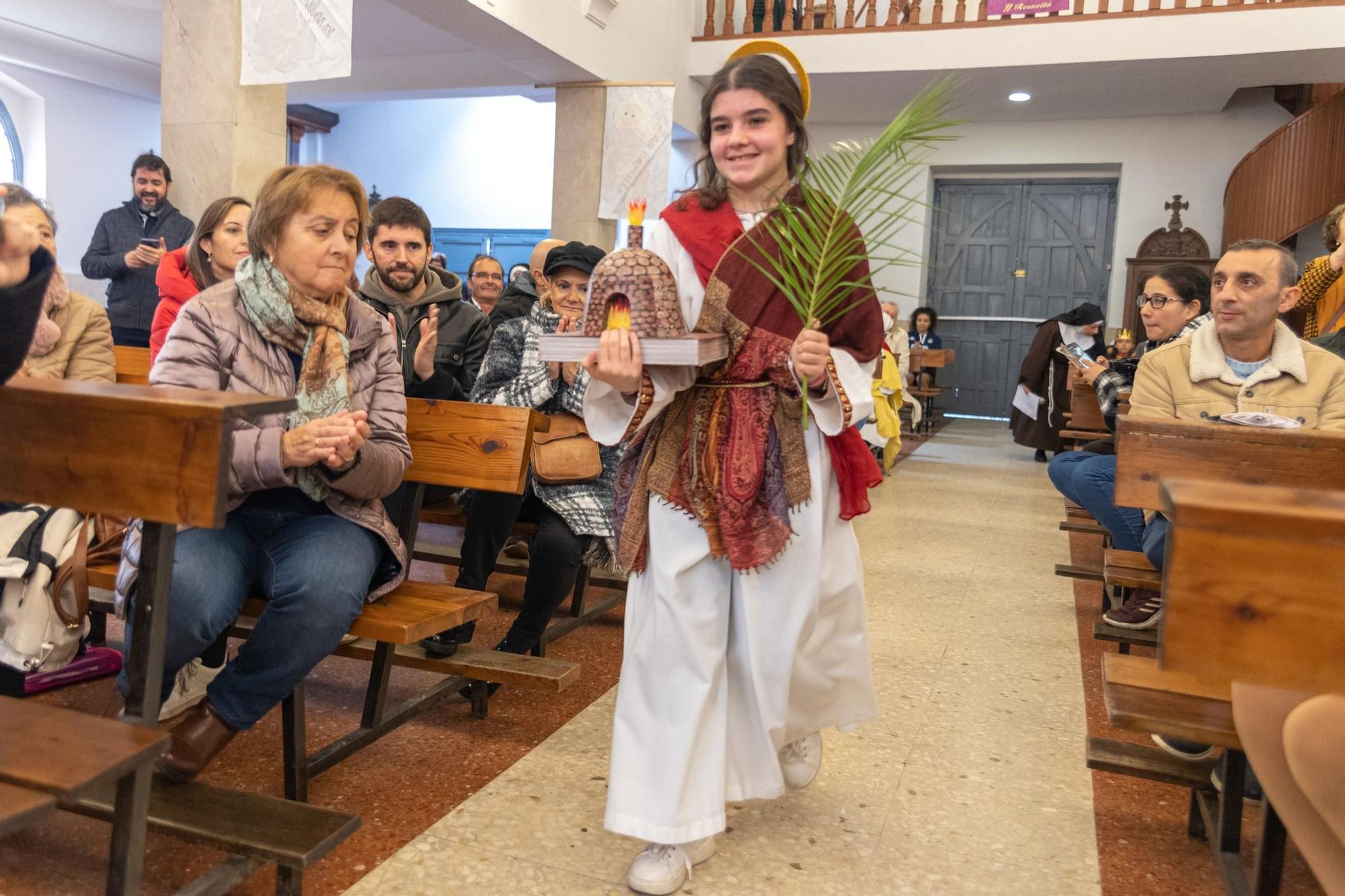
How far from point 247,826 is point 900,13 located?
35.6ft

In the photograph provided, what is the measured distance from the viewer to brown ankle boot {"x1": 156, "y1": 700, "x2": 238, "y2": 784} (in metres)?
1.86

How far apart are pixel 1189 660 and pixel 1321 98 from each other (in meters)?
11.8

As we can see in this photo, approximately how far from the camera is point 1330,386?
10.2ft

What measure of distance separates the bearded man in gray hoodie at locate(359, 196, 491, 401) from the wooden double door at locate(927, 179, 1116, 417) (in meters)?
9.87

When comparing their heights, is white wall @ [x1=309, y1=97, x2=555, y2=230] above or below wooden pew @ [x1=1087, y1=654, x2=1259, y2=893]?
above

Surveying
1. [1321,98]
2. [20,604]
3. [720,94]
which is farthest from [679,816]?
[1321,98]

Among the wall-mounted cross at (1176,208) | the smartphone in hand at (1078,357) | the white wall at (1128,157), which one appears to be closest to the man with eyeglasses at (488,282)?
the smartphone in hand at (1078,357)

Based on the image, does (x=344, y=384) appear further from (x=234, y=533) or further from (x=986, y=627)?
(x=986, y=627)

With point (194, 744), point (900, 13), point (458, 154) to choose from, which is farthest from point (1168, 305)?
point (458, 154)

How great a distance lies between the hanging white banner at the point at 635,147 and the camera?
8117 millimetres

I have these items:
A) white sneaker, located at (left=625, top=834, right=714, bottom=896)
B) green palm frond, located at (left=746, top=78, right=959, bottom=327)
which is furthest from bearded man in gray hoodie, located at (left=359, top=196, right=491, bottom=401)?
white sneaker, located at (left=625, top=834, right=714, bottom=896)

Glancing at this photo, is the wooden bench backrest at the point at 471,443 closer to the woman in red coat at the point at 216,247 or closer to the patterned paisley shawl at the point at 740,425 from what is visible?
the patterned paisley shawl at the point at 740,425

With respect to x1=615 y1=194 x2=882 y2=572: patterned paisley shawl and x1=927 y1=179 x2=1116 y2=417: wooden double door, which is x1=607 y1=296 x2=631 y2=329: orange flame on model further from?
x1=927 y1=179 x2=1116 y2=417: wooden double door

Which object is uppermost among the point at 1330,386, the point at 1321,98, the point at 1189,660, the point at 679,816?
the point at 1321,98
